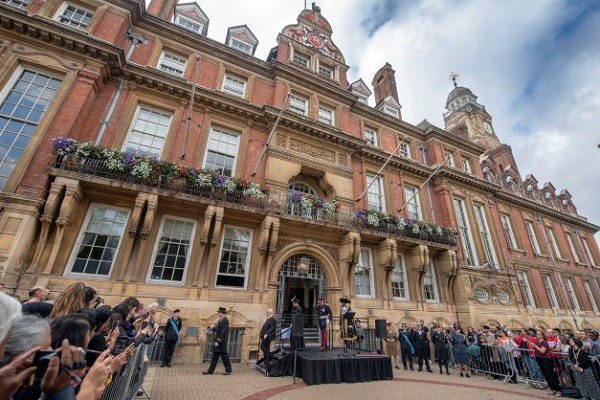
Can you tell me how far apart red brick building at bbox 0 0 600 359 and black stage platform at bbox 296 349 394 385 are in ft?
11.0

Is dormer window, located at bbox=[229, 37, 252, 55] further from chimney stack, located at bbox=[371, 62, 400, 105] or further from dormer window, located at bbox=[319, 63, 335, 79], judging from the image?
chimney stack, located at bbox=[371, 62, 400, 105]

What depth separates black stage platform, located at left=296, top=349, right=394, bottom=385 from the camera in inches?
305

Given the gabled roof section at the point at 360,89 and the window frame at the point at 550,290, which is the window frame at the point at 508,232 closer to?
the window frame at the point at 550,290

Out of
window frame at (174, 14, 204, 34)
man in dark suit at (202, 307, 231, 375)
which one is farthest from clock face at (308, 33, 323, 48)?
man in dark suit at (202, 307, 231, 375)

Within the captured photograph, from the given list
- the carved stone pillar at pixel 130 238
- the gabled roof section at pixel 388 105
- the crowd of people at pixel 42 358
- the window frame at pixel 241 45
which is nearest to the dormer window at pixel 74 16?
the window frame at pixel 241 45

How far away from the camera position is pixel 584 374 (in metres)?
7.38

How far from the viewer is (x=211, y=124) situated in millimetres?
13578

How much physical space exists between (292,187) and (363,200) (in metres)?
4.37

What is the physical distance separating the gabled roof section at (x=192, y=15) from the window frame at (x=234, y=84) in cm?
345

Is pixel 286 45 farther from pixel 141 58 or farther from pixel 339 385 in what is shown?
pixel 339 385

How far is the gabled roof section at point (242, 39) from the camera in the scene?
1689 cm

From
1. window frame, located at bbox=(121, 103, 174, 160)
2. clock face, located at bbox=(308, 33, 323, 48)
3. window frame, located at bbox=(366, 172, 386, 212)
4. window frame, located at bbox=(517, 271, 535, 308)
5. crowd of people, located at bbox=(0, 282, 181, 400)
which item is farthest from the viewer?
window frame, located at bbox=(517, 271, 535, 308)

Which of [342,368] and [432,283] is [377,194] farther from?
[342,368]

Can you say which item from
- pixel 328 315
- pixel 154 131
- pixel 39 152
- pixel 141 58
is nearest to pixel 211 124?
pixel 154 131
